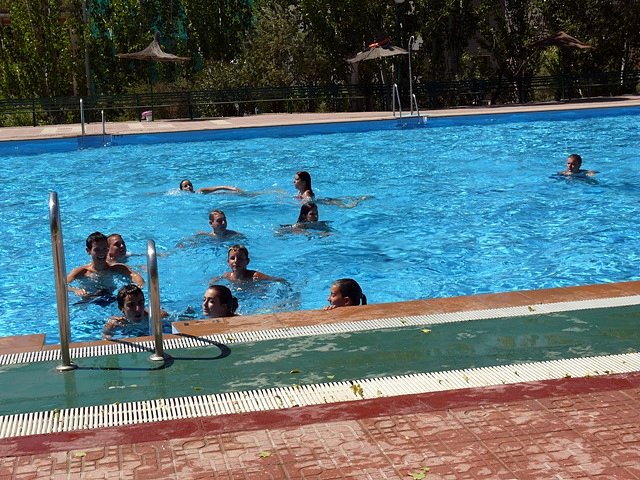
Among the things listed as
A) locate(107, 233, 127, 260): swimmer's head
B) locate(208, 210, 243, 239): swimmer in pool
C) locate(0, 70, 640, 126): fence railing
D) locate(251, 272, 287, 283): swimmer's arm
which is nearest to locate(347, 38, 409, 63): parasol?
locate(0, 70, 640, 126): fence railing

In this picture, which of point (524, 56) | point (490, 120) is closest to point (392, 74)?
point (524, 56)

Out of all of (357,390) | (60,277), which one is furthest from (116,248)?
(357,390)

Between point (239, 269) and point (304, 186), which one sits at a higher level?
point (304, 186)

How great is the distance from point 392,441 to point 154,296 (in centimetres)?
149

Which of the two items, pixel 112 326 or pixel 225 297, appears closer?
pixel 225 297

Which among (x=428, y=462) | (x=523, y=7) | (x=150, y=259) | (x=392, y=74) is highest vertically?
(x=523, y=7)

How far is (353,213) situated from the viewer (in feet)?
41.1

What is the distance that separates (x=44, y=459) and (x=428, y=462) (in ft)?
5.10

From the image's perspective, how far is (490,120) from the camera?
22.6 meters

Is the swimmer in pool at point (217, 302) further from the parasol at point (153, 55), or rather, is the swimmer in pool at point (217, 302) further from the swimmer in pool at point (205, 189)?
the parasol at point (153, 55)

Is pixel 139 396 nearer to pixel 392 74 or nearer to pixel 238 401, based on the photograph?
pixel 238 401

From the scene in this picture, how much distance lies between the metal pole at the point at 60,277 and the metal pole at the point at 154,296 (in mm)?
454

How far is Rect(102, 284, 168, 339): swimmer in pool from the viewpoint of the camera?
6.96 meters

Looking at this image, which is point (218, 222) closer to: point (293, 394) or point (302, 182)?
point (302, 182)
